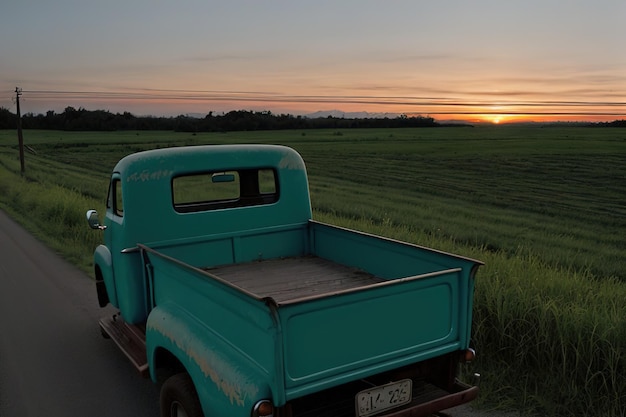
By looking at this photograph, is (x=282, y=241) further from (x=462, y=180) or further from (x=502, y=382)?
(x=462, y=180)

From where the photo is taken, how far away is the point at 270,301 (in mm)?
2559

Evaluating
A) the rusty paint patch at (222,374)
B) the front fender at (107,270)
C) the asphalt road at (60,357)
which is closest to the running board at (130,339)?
the front fender at (107,270)

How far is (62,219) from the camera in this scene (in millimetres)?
12992

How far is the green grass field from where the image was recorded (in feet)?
14.3

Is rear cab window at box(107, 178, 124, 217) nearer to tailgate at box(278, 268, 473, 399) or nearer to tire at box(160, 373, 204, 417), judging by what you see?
tire at box(160, 373, 204, 417)

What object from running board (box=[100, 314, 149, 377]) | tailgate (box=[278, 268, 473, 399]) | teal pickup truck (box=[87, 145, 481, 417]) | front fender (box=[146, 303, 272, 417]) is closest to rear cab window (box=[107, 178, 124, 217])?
teal pickup truck (box=[87, 145, 481, 417])

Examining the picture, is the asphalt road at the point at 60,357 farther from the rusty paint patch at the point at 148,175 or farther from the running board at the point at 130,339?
the rusty paint patch at the point at 148,175

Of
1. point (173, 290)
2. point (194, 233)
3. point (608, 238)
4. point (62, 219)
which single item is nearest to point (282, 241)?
point (194, 233)

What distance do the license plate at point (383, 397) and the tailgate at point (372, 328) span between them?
0.10 meters

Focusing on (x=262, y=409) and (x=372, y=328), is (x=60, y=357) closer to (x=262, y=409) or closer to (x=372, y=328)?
(x=262, y=409)

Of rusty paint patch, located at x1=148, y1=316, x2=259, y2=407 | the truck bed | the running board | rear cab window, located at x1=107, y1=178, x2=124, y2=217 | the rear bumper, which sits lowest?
the running board

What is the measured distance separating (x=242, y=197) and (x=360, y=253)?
140 centimetres

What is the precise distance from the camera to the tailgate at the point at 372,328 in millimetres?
2781

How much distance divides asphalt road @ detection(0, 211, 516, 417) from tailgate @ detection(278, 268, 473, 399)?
1.12 meters
